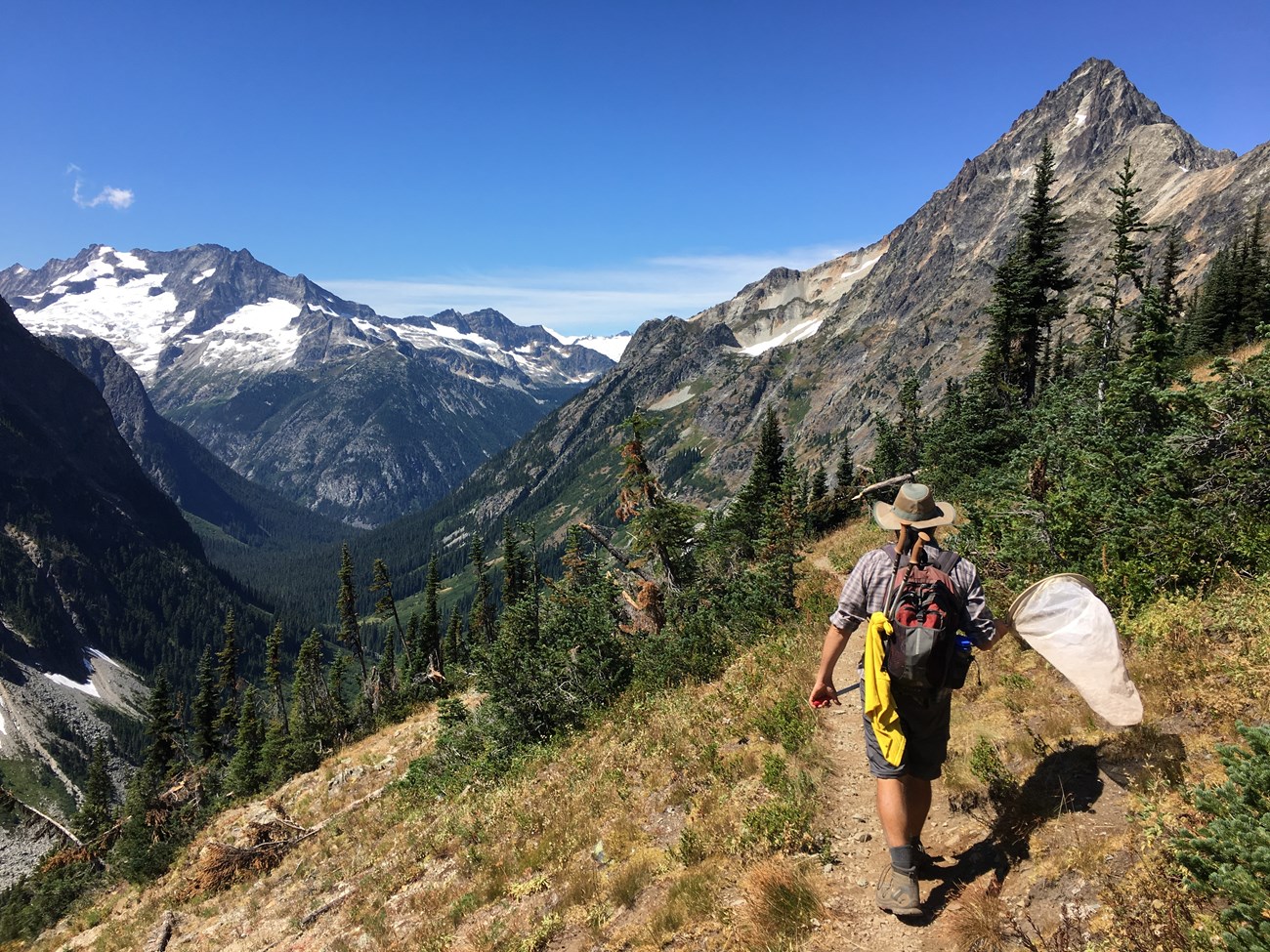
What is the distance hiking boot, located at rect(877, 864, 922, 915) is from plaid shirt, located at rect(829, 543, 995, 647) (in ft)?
7.06

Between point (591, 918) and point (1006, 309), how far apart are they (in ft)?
116

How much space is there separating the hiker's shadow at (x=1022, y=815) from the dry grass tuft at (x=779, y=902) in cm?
108

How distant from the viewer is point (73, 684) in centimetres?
15862

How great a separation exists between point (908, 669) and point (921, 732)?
2.41 ft

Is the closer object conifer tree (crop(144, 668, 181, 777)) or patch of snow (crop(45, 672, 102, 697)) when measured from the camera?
conifer tree (crop(144, 668, 181, 777))

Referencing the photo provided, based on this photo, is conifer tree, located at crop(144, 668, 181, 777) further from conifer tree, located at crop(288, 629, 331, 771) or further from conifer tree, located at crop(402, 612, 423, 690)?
conifer tree, located at crop(402, 612, 423, 690)

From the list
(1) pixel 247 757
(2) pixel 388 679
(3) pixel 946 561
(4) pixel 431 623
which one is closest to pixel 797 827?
(3) pixel 946 561

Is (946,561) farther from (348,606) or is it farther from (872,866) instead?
(348,606)

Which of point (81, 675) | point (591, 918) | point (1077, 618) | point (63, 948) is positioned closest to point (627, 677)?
point (591, 918)

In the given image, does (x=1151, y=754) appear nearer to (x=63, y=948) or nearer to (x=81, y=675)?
(x=63, y=948)

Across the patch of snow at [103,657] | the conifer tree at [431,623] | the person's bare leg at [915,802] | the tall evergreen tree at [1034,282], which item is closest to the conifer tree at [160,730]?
the conifer tree at [431,623]

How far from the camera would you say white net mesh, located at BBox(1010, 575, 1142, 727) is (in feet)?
17.6

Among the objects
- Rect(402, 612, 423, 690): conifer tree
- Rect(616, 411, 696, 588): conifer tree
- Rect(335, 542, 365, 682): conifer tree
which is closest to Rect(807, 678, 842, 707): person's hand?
Rect(616, 411, 696, 588): conifer tree

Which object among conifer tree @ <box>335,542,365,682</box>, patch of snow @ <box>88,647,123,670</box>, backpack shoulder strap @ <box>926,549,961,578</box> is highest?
backpack shoulder strap @ <box>926,549,961,578</box>
